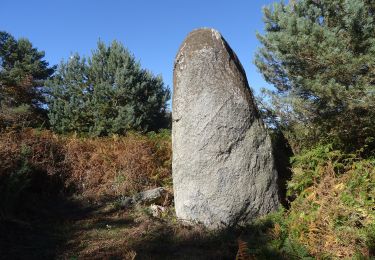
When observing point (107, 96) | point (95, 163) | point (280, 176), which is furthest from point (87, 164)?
point (107, 96)

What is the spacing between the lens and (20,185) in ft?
22.7

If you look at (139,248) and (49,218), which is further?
(49,218)

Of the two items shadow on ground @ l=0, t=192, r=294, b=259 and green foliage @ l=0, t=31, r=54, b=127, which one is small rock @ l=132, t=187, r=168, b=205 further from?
green foliage @ l=0, t=31, r=54, b=127

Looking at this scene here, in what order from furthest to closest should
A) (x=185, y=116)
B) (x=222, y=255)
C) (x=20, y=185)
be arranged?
(x=20, y=185) → (x=185, y=116) → (x=222, y=255)

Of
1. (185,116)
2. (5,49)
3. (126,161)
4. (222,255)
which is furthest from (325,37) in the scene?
(5,49)

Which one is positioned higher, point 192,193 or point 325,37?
point 325,37

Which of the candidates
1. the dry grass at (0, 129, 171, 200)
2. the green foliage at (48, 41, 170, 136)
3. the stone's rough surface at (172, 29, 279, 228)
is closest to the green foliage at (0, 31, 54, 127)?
the green foliage at (48, 41, 170, 136)

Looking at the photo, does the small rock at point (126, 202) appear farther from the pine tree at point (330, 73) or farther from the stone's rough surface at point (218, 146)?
the pine tree at point (330, 73)

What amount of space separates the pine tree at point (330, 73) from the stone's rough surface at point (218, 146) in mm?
1460

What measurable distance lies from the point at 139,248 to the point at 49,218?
9.11 ft

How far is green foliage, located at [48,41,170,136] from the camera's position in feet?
60.2

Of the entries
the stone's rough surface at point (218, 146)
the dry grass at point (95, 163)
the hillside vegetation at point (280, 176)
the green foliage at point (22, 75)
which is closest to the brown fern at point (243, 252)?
the hillside vegetation at point (280, 176)

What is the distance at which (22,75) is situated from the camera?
2433cm

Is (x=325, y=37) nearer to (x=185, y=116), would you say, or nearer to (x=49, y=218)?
(x=185, y=116)
